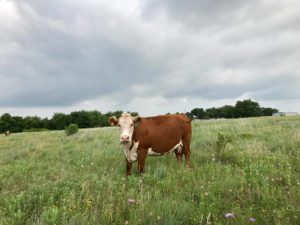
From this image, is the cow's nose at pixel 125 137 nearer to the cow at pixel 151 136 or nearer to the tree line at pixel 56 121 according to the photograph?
the cow at pixel 151 136

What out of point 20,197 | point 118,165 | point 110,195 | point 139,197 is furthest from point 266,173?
point 20,197

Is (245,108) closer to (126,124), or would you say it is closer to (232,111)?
(232,111)

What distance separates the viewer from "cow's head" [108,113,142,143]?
26.3 feet

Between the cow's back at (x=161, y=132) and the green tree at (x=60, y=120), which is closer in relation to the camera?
the cow's back at (x=161, y=132)

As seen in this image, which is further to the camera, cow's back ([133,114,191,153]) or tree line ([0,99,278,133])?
tree line ([0,99,278,133])

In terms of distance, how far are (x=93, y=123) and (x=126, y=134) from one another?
67.0 metres

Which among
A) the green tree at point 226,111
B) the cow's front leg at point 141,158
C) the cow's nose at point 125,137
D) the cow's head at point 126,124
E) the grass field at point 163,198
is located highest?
the green tree at point 226,111

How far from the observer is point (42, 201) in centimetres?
577

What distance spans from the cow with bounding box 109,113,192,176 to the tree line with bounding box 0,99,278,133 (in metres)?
48.6

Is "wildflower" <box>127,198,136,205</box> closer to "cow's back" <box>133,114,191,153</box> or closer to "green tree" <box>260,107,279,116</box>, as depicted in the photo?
"cow's back" <box>133,114,191,153</box>

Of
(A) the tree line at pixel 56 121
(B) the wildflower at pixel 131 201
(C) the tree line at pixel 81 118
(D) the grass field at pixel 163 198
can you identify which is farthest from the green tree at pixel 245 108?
(B) the wildflower at pixel 131 201

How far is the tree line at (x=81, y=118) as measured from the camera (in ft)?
244

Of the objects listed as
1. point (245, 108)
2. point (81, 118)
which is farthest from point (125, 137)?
point (245, 108)

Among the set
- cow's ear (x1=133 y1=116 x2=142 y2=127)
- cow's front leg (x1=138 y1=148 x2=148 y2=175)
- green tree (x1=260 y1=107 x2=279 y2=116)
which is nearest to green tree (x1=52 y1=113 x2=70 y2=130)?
green tree (x1=260 y1=107 x2=279 y2=116)
